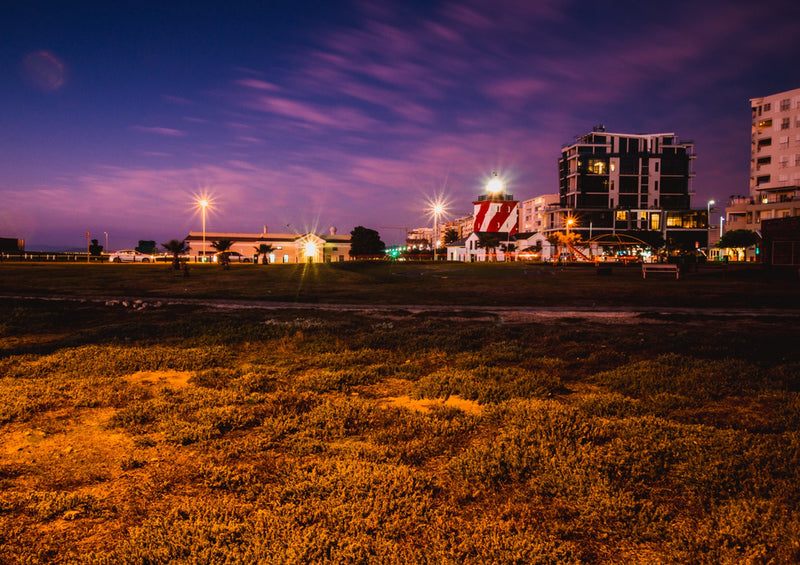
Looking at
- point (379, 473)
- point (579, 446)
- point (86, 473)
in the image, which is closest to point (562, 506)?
point (579, 446)

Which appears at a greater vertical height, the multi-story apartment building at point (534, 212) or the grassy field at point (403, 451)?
the multi-story apartment building at point (534, 212)

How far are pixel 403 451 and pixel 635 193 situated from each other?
404 feet

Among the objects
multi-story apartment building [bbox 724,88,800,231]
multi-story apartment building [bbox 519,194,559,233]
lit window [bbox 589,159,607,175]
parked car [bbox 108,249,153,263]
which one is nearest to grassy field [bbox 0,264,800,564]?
parked car [bbox 108,249,153,263]

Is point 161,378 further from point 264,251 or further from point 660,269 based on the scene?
point 264,251

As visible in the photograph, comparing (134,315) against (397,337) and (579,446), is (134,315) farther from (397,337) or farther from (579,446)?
(579,446)

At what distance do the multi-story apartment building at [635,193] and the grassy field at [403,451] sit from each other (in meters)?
108

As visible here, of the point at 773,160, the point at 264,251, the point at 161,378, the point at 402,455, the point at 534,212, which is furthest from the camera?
the point at 534,212

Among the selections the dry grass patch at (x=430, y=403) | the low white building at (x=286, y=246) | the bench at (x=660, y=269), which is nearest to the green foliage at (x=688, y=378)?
the dry grass patch at (x=430, y=403)

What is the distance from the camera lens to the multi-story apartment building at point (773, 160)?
79.2 meters

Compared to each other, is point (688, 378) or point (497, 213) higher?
point (497, 213)

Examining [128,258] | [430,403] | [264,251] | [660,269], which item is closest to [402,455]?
[430,403]

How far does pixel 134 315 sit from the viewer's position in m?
13.7

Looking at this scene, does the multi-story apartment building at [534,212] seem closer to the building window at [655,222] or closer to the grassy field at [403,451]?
the building window at [655,222]

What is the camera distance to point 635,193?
109m
